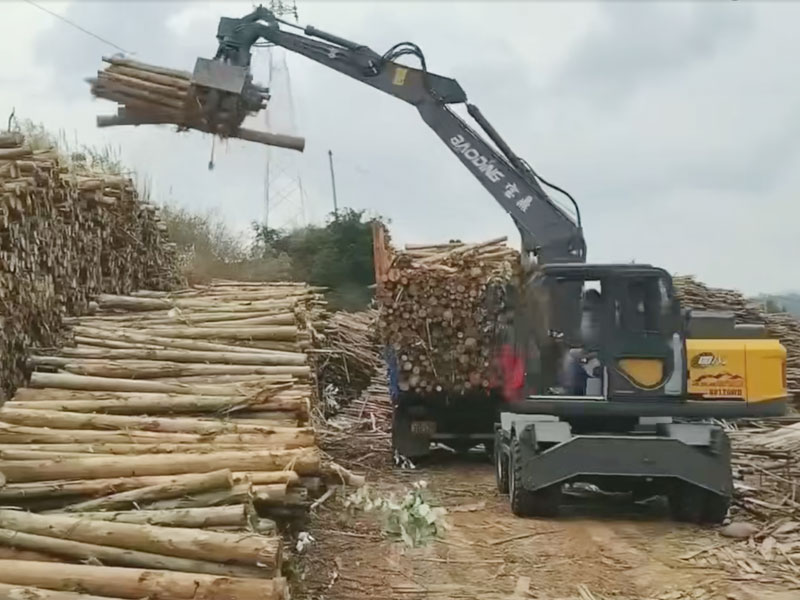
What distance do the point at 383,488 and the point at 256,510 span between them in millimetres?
5064

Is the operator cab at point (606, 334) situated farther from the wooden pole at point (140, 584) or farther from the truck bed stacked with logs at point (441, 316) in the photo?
the wooden pole at point (140, 584)

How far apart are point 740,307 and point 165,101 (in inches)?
474

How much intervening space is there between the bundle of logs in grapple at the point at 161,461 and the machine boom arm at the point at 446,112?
408 centimetres

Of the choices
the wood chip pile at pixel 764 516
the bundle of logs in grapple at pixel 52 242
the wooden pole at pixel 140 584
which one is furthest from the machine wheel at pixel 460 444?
the wooden pole at pixel 140 584

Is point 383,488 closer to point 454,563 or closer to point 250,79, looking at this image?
point 454,563

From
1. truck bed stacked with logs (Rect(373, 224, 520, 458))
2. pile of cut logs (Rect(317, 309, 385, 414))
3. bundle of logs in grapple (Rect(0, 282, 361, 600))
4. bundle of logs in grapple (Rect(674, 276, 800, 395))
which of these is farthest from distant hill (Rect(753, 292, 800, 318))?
bundle of logs in grapple (Rect(0, 282, 361, 600))

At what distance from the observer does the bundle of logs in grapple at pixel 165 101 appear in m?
11.6

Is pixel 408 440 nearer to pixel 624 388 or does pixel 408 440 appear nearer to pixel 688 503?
pixel 624 388

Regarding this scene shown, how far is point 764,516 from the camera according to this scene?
32.1ft

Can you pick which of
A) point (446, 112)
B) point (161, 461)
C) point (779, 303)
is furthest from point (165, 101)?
point (779, 303)

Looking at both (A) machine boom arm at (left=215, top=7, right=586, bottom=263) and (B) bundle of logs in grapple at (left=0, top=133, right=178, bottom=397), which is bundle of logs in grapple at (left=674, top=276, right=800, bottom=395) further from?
(B) bundle of logs in grapple at (left=0, top=133, right=178, bottom=397)

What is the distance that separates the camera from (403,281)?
40.0 feet

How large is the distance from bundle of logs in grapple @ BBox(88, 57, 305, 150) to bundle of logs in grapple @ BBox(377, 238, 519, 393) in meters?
1.94

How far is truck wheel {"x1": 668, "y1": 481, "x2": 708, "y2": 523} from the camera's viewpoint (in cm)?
968
